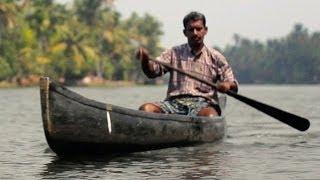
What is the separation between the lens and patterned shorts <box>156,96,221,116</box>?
8.30 m

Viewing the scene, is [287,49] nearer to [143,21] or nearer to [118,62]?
[143,21]

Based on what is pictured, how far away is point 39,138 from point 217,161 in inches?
157

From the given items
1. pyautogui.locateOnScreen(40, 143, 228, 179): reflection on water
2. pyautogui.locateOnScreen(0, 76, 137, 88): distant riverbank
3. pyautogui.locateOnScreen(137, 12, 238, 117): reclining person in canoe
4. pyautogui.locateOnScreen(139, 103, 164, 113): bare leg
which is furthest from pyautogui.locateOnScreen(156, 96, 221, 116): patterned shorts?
pyautogui.locateOnScreen(0, 76, 137, 88): distant riverbank

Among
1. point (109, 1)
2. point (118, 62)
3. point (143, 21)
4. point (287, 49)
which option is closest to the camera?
point (109, 1)

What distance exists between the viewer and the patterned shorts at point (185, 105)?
27.2ft

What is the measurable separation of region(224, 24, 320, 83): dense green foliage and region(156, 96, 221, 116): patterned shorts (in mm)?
117365

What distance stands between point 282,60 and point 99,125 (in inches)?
5079

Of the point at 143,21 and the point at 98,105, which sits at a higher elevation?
the point at 143,21

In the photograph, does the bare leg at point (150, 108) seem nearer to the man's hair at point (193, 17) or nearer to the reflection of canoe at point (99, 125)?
the reflection of canoe at point (99, 125)

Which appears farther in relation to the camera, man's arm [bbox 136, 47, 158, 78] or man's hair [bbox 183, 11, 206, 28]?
man's hair [bbox 183, 11, 206, 28]

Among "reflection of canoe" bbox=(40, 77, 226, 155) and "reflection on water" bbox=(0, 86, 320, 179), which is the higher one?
"reflection of canoe" bbox=(40, 77, 226, 155)

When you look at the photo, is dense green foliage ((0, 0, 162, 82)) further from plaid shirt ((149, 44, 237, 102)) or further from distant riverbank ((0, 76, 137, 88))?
plaid shirt ((149, 44, 237, 102))

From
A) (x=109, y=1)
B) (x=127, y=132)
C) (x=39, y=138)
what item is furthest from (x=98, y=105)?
(x=109, y=1)

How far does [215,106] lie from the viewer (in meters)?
8.66
